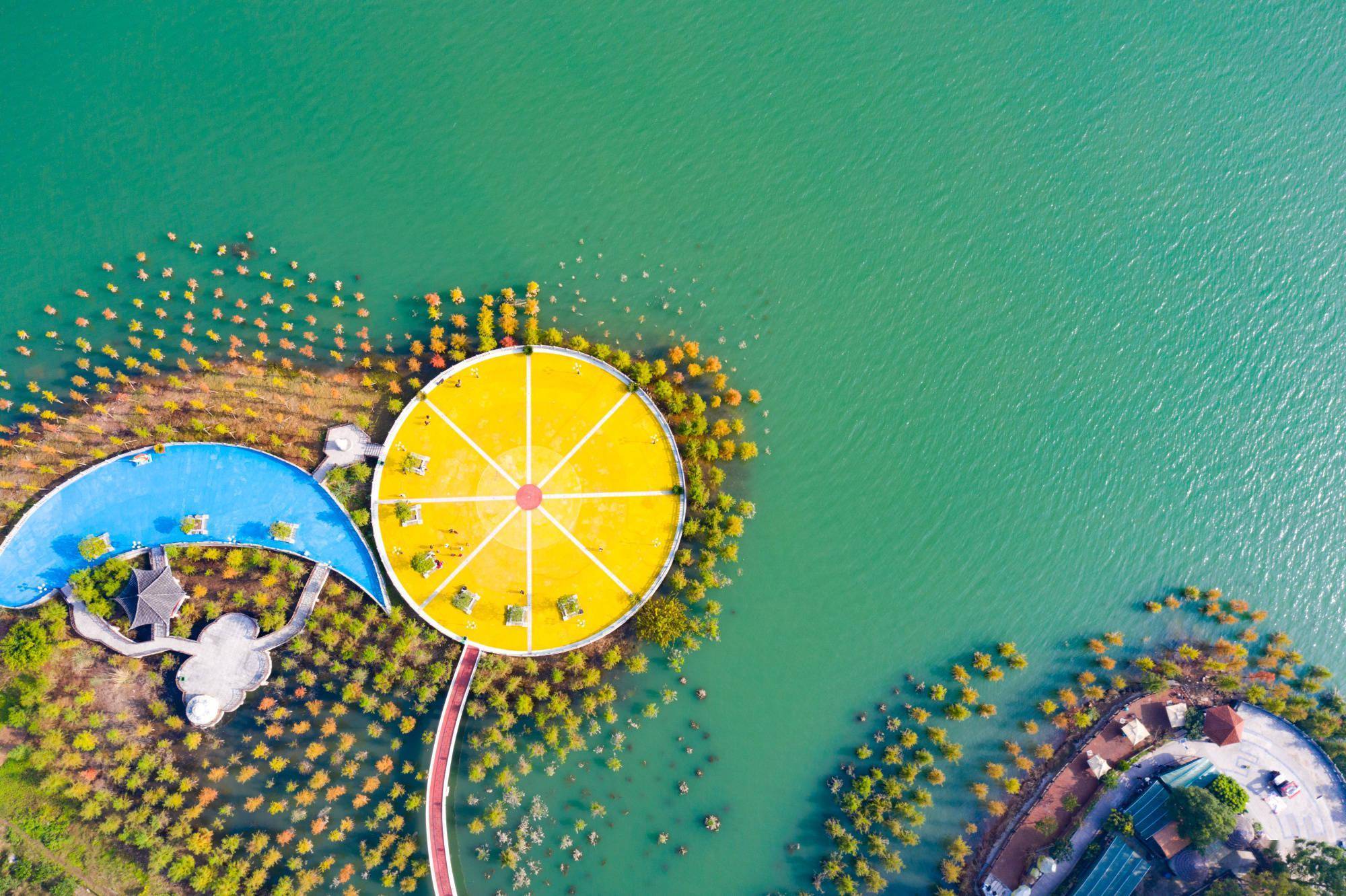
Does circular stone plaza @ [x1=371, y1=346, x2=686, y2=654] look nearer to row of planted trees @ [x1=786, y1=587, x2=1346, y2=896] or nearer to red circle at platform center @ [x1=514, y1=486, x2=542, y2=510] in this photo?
red circle at platform center @ [x1=514, y1=486, x2=542, y2=510]

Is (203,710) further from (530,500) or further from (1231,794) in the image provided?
(1231,794)

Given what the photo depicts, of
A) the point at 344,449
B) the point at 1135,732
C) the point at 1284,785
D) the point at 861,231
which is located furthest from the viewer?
the point at 861,231

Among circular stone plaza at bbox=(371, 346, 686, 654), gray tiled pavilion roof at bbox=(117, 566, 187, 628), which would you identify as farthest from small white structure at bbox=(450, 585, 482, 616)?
gray tiled pavilion roof at bbox=(117, 566, 187, 628)

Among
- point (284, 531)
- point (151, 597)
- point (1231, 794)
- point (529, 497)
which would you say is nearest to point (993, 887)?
point (1231, 794)

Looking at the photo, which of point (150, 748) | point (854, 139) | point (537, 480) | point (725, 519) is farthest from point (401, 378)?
point (854, 139)

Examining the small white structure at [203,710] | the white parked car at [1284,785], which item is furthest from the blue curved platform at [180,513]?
the white parked car at [1284,785]

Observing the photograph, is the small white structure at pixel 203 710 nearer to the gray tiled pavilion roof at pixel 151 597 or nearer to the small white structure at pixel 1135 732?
the gray tiled pavilion roof at pixel 151 597
